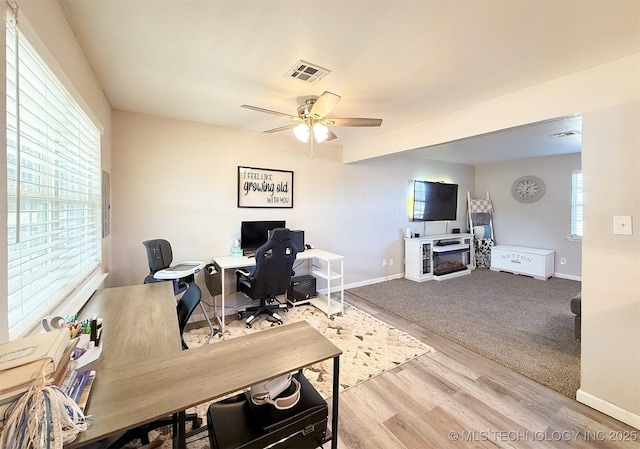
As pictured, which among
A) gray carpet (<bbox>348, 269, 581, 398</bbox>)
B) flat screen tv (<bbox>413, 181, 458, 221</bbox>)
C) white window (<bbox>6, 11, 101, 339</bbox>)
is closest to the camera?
white window (<bbox>6, 11, 101, 339</bbox>)

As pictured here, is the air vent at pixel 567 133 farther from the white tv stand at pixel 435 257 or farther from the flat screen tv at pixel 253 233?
the flat screen tv at pixel 253 233

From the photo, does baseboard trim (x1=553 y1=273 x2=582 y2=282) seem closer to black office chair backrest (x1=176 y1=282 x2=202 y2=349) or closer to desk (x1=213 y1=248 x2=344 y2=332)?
desk (x1=213 y1=248 x2=344 y2=332)

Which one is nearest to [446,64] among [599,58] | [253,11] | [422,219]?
[599,58]

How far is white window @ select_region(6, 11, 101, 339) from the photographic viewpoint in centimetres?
98

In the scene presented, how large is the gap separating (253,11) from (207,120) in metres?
1.98

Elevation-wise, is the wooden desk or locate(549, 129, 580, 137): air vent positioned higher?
locate(549, 129, 580, 137): air vent

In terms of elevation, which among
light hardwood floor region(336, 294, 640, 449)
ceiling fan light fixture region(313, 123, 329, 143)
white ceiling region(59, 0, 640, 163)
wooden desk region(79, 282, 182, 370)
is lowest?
light hardwood floor region(336, 294, 640, 449)

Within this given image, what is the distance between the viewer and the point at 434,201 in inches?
217

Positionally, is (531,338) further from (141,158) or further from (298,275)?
(141,158)

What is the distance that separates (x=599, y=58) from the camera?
1737mm

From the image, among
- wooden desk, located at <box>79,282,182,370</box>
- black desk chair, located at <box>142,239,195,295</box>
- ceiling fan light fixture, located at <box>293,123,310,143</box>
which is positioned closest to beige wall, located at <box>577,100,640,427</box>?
ceiling fan light fixture, located at <box>293,123,310,143</box>

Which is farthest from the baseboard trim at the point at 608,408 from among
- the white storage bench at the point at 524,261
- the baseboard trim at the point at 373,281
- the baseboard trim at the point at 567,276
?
the baseboard trim at the point at 567,276

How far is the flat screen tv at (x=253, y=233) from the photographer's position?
3453mm

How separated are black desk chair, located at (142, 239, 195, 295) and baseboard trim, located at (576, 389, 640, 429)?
11.0 ft
